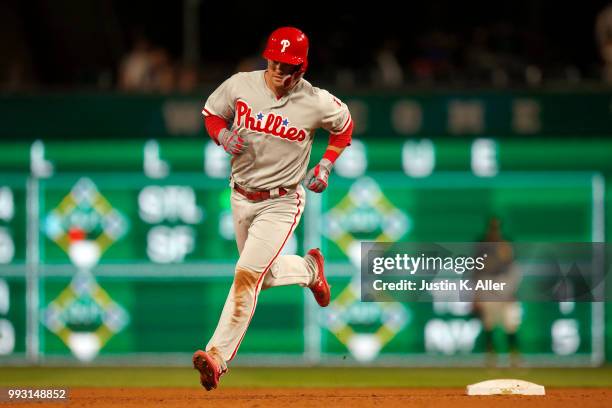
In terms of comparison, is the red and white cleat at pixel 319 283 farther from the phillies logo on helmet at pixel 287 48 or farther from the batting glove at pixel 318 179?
the phillies logo on helmet at pixel 287 48

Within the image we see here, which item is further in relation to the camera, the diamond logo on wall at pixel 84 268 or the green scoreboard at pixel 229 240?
the diamond logo on wall at pixel 84 268

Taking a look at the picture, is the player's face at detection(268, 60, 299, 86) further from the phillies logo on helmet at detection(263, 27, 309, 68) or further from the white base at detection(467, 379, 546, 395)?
the white base at detection(467, 379, 546, 395)

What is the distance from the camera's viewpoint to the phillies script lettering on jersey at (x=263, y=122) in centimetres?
723

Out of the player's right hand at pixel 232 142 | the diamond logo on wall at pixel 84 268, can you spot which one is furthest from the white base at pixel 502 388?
the diamond logo on wall at pixel 84 268

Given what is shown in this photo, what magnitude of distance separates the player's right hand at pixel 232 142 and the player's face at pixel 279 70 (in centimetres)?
38

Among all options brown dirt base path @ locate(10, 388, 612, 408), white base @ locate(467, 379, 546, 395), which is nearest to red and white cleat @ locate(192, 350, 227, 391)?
brown dirt base path @ locate(10, 388, 612, 408)

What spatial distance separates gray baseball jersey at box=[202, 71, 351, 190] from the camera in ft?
23.8

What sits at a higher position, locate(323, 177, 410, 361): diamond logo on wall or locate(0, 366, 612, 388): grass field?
locate(323, 177, 410, 361): diamond logo on wall

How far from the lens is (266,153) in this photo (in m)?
7.30

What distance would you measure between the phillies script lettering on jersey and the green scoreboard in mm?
3930

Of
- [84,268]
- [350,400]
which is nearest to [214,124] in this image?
[350,400]

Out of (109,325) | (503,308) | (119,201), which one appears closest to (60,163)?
(119,201)

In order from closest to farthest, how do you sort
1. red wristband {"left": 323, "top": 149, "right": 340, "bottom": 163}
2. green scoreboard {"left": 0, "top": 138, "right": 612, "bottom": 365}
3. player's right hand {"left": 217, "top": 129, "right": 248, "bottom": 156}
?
player's right hand {"left": 217, "top": 129, "right": 248, "bottom": 156} < red wristband {"left": 323, "top": 149, "right": 340, "bottom": 163} < green scoreboard {"left": 0, "top": 138, "right": 612, "bottom": 365}

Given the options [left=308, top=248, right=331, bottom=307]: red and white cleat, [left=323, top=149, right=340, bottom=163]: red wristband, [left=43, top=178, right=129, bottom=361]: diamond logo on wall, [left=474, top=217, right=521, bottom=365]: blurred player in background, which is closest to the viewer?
[left=323, top=149, right=340, bottom=163]: red wristband
